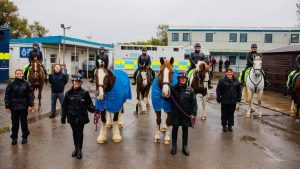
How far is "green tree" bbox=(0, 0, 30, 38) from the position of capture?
44.1 m

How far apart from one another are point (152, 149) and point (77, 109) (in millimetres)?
2066

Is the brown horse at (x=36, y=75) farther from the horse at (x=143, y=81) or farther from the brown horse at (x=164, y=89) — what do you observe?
the brown horse at (x=164, y=89)

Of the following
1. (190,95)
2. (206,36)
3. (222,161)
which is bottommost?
(222,161)

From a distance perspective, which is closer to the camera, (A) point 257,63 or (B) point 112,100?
(B) point 112,100

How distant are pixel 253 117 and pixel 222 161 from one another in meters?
5.85

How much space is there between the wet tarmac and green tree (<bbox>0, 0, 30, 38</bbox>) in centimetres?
3970

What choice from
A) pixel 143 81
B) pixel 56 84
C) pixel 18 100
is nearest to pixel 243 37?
pixel 143 81

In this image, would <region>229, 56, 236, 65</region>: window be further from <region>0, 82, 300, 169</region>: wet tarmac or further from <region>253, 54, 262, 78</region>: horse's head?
<region>0, 82, 300, 169</region>: wet tarmac

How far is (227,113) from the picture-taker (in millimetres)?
9547

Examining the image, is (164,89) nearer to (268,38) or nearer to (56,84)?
(56,84)

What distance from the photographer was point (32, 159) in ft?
20.9

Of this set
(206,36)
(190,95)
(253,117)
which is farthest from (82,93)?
(206,36)

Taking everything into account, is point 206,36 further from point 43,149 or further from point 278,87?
point 43,149

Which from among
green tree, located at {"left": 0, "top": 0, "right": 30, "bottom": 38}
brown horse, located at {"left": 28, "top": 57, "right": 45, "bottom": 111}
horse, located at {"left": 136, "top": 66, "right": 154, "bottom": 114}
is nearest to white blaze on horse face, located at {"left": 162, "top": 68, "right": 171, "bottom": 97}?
horse, located at {"left": 136, "top": 66, "right": 154, "bottom": 114}
